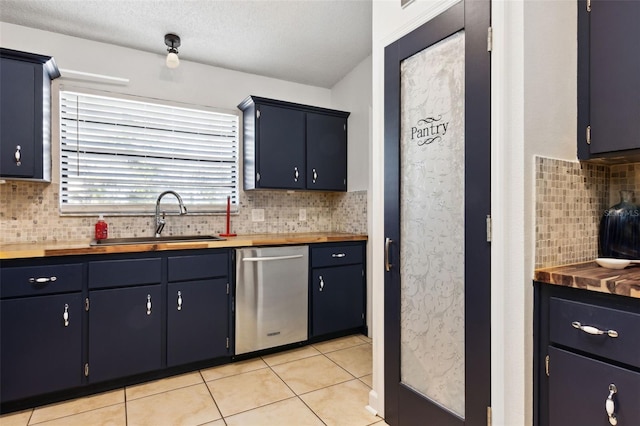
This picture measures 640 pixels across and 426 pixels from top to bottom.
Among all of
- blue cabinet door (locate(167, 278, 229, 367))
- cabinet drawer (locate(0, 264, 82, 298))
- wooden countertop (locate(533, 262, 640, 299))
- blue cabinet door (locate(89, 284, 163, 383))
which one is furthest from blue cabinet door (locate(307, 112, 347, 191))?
wooden countertop (locate(533, 262, 640, 299))

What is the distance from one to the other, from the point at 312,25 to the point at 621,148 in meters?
2.21

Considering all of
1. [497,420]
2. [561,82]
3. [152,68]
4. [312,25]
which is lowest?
[497,420]

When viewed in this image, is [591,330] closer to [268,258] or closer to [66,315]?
[268,258]

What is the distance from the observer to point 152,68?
306 cm

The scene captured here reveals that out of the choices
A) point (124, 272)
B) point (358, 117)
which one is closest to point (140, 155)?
point (124, 272)

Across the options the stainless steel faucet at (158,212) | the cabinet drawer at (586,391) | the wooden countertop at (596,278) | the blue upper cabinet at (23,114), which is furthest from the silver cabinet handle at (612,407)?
the blue upper cabinet at (23,114)

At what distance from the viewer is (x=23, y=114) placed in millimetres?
2320

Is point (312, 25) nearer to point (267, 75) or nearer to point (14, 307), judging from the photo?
point (267, 75)

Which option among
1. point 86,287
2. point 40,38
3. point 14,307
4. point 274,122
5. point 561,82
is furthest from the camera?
point 274,122

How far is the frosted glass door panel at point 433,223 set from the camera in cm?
162

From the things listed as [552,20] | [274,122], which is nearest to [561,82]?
[552,20]

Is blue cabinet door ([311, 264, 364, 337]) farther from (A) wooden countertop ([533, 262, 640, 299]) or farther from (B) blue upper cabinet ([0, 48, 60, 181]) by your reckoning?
(B) blue upper cabinet ([0, 48, 60, 181])

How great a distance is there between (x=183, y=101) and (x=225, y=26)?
2.70ft

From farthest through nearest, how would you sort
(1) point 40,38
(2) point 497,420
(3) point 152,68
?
(3) point 152,68
(1) point 40,38
(2) point 497,420
